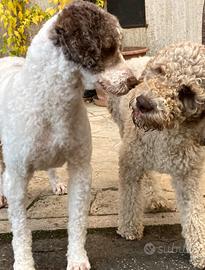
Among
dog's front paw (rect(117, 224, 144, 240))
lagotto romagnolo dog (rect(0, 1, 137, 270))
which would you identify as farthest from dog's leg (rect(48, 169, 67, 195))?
lagotto romagnolo dog (rect(0, 1, 137, 270))

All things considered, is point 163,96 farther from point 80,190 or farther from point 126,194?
point 126,194

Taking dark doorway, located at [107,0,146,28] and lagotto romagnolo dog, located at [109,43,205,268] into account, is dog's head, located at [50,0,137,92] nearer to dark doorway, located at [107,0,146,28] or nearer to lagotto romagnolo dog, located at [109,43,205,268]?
lagotto romagnolo dog, located at [109,43,205,268]

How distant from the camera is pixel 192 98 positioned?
3.03m

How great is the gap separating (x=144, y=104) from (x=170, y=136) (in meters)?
0.53

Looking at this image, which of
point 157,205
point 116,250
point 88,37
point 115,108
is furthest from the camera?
point 115,108

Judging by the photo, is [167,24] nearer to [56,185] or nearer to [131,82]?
[56,185]

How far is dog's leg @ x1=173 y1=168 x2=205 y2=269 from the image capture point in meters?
3.48

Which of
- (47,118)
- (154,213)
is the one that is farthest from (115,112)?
(47,118)

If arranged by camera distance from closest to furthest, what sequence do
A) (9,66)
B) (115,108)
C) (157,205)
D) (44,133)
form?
1. (44,133)
2. (9,66)
3. (157,205)
4. (115,108)

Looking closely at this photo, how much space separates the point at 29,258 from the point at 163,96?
124 centimetres

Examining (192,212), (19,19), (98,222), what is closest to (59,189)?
(98,222)

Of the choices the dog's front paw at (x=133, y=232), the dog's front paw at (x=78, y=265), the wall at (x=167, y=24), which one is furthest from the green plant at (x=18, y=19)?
the dog's front paw at (x=78, y=265)

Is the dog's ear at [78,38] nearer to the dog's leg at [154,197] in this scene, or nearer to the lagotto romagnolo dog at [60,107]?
the lagotto romagnolo dog at [60,107]

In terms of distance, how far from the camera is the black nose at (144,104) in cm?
297
